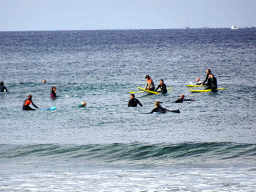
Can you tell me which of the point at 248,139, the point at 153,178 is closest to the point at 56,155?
→ the point at 153,178

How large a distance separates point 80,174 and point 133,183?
2.26 meters

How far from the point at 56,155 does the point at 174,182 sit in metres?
6.95

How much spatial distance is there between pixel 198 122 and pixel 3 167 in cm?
1248

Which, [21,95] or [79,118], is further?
[21,95]

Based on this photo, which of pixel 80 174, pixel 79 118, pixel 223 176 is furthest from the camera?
pixel 79 118

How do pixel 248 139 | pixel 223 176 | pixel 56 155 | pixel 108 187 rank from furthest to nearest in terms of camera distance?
1. pixel 248 139
2. pixel 56 155
3. pixel 223 176
4. pixel 108 187

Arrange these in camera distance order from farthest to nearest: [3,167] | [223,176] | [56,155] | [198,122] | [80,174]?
[198,122] → [56,155] → [3,167] → [80,174] → [223,176]

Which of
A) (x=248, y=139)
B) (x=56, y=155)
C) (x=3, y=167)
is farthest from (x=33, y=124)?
(x=248, y=139)

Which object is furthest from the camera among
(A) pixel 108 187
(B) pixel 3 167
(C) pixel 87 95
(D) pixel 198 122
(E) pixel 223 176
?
(C) pixel 87 95

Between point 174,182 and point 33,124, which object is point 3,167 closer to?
point 174,182

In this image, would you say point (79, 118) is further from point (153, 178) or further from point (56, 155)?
point (153, 178)

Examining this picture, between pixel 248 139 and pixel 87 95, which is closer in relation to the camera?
pixel 248 139

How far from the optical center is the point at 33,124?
23.0 meters

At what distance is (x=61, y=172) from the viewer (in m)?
12.8
